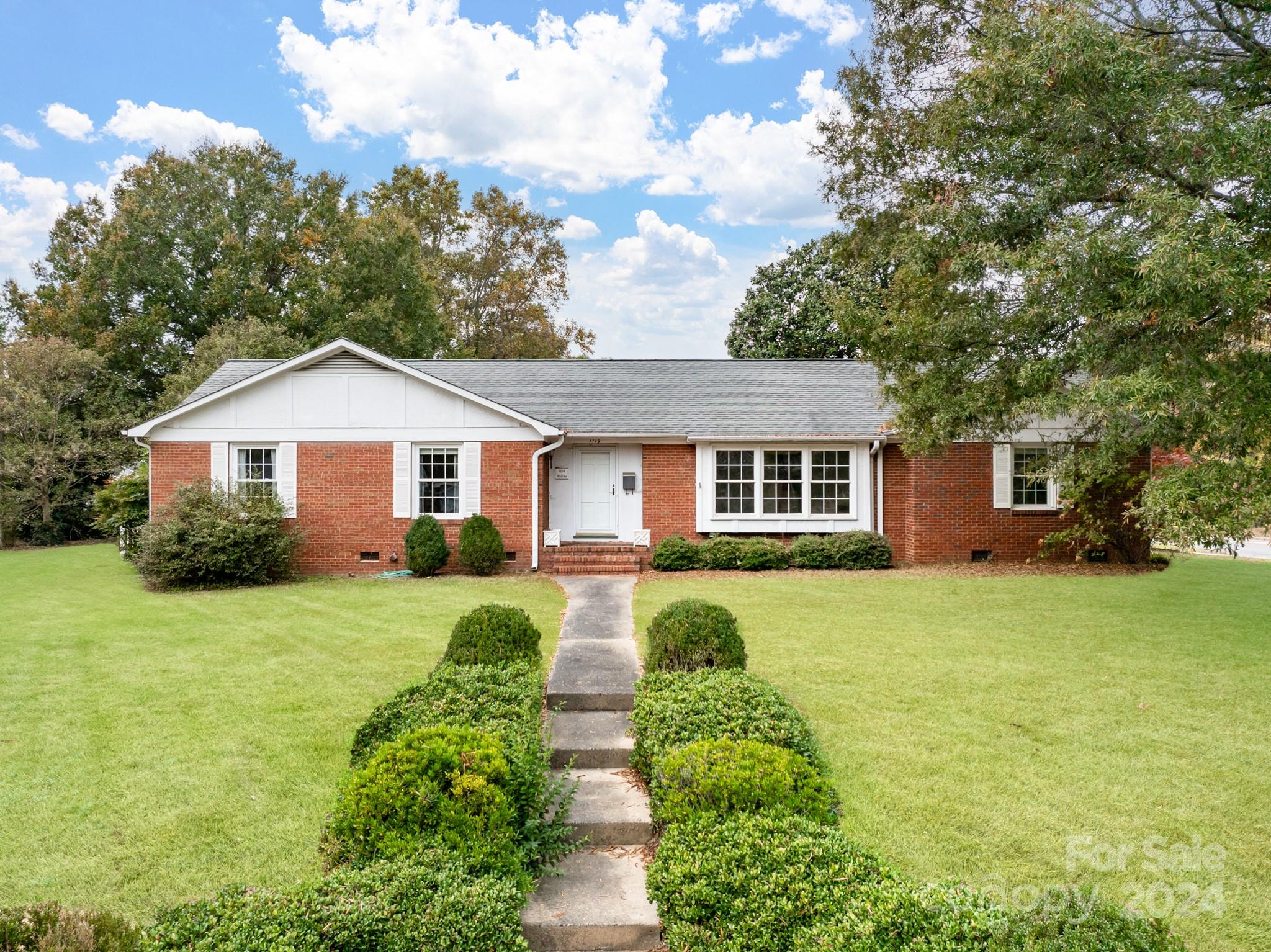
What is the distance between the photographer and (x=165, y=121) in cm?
3111

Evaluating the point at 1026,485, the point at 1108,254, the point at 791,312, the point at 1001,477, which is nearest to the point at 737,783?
the point at 1108,254

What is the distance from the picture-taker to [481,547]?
14133mm

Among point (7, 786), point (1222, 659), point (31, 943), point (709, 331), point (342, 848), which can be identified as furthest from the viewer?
point (709, 331)

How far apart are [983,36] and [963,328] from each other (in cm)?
382

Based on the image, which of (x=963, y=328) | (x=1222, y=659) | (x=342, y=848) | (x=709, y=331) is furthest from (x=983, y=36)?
(x=709, y=331)

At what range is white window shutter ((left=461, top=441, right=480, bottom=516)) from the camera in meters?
14.9

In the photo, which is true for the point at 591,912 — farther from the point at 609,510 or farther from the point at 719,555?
the point at 609,510

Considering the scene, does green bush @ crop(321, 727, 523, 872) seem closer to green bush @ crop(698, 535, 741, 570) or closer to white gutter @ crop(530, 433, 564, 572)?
white gutter @ crop(530, 433, 564, 572)

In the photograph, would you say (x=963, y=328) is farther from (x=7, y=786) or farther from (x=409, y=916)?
(x=7, y=786)

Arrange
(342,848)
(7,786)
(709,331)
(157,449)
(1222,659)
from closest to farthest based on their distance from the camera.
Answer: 1. (342,848)
2. (7,786)
3. (1222,659)
4. (157,449)
5. (709,331)

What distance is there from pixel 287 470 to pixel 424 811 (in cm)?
1291

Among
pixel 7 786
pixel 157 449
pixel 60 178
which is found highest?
pixel 60 178

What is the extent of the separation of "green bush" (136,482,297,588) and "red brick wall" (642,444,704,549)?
7180 millimetres

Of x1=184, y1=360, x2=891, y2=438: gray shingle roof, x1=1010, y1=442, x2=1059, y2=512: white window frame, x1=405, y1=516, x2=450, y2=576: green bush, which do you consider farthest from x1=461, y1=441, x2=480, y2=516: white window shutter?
x1=1010, y1=442, x2=1059, y2=512: white window frame
